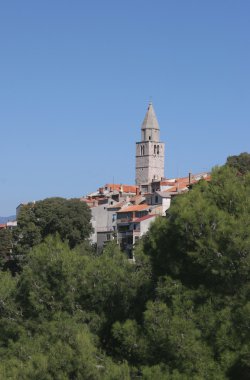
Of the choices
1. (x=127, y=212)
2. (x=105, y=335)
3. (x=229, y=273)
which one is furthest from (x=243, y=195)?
(x=127, y=212)

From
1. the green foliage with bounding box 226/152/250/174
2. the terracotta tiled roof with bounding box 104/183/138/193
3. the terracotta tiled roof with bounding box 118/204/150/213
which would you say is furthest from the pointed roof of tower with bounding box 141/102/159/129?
the green foliage with bounding box 226/152/250/174

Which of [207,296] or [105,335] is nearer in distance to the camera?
[207,296]

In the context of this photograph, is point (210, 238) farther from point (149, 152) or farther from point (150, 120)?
point (150, 120)

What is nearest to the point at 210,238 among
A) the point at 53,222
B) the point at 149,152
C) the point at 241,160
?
the point at 241,160

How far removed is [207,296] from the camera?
16.0 metres

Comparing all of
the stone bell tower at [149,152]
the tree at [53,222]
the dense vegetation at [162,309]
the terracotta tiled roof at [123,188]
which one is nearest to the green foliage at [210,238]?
the dense vegetation at [162,309]

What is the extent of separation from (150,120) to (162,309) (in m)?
91.7

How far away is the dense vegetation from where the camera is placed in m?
15.4

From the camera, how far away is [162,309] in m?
15.8

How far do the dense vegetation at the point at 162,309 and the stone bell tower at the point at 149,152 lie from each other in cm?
8245

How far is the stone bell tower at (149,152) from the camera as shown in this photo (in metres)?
103

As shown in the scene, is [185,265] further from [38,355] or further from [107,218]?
[107,218]

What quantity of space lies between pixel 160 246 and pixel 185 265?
2.85ft

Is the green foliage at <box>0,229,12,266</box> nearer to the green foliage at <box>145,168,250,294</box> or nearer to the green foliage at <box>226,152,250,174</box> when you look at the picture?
the green foliage at <box>226,152,250,174</box>
